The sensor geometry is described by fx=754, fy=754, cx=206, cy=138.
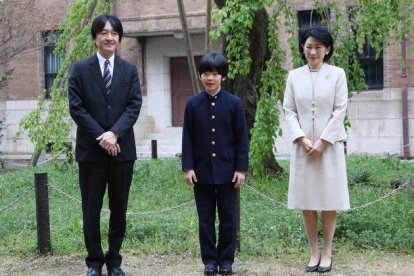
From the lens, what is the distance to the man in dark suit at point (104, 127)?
6168 millimetres

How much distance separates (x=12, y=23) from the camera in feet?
59.6

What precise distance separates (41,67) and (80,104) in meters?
A: 18.1

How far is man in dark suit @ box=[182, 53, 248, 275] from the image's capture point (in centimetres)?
629

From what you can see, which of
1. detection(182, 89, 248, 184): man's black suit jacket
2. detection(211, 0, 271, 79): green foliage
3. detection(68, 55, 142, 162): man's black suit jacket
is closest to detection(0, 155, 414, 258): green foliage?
detection(182, 89, 248, 184): man's black suit jacket

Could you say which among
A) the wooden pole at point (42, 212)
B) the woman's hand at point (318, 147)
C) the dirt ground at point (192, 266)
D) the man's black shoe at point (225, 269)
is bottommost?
the dirt ground at point (192, 266)

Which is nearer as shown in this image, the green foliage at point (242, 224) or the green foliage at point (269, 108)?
the green foliage at point (242, 224)

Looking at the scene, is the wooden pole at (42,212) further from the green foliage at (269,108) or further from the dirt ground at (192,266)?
the green foliage at (269,108)

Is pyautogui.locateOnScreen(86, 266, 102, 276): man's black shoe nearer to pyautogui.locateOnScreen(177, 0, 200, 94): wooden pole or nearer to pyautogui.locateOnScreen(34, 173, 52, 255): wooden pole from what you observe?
pyautogui.locateOnScreen(34, 173, 52, 255): wooden pole

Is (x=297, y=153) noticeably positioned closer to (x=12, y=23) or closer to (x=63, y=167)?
(x=63, y=167)

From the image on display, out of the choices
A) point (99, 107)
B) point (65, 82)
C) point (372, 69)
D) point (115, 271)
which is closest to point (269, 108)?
point (99, 107)

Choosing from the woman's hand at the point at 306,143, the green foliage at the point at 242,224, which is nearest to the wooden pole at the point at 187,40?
the green foliage at the point at 242,224

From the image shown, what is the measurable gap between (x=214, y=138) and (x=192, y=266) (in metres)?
1.35

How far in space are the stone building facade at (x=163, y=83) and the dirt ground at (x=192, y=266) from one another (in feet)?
41.9

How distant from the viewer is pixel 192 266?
273 inches
